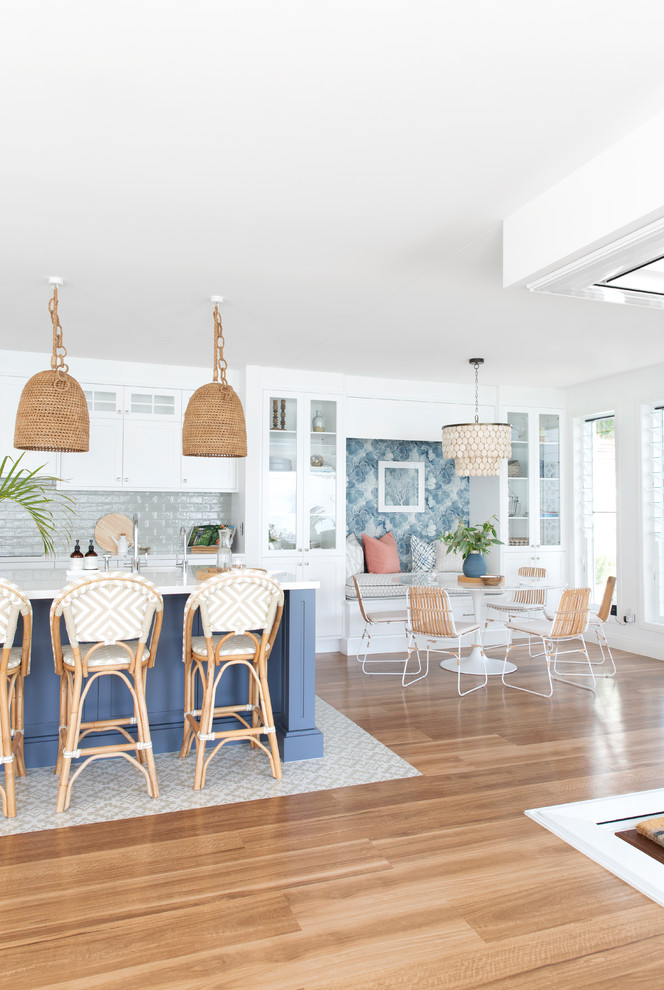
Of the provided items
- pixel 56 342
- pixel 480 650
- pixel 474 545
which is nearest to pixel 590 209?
pixel 56 342


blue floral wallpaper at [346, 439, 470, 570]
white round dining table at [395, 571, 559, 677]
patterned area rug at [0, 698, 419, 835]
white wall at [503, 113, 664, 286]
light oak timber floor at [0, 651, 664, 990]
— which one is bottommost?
light oak timber floor at [0, 651, 664, 990]

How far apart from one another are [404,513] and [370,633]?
1515mm

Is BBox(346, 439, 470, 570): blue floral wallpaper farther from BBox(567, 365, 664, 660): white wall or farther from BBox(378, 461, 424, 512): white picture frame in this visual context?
BBox(567, 365, 664, 660): white wall

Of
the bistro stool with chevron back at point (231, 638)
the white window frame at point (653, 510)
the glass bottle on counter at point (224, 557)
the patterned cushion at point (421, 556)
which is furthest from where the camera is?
the patterned cushion at point (421, 556)

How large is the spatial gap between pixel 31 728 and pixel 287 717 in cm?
133

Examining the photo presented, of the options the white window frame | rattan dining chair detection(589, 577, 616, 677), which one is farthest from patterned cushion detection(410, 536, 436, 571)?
the white window frame

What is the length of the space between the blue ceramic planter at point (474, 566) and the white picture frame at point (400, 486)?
5.42 feet

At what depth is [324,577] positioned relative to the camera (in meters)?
6.68

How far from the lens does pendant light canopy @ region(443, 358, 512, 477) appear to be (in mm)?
5887

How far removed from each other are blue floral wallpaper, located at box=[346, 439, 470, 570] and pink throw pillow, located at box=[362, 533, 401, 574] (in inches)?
8.2

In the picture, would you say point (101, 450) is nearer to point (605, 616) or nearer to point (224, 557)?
point (224, 557)

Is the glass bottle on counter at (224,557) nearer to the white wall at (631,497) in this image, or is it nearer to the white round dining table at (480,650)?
the white round dining table at (480,650)

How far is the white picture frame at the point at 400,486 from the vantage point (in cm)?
769

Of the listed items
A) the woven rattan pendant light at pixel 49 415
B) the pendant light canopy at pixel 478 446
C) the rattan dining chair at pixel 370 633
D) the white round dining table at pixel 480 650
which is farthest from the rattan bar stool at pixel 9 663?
the pendant light canopy at pixel 478 446
